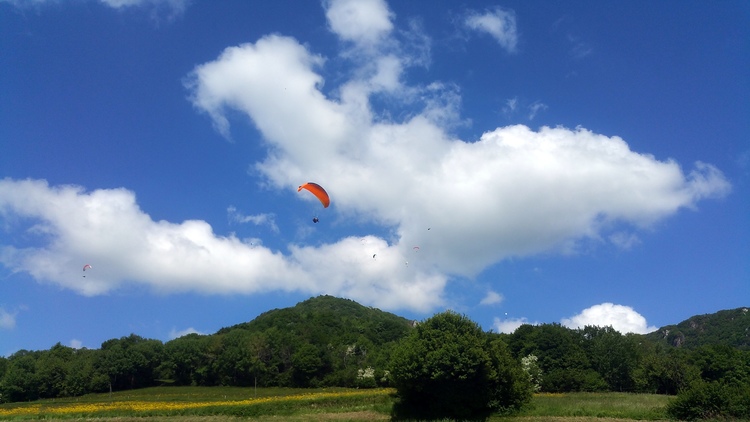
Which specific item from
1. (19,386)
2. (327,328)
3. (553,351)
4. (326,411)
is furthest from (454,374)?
(327,328)

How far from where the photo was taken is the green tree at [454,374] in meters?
42.1

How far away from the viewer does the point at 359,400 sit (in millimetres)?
56438

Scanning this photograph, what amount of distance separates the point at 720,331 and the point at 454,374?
154168mm

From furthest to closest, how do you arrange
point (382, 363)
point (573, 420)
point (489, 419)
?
1. point (382, 363)
2. point (489, 419)
3. point (573, 420)

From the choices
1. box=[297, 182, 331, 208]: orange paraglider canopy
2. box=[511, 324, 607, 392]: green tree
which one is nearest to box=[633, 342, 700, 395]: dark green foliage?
box=[511, 324, 607, 392]: green tree

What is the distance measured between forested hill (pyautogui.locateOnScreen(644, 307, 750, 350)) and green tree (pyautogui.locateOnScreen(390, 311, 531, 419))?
113m

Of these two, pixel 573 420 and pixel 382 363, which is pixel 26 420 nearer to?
pixel 573 420

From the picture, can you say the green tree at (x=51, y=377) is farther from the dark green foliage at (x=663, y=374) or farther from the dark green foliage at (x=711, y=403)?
the dark green foliage at (x=663, y=374)

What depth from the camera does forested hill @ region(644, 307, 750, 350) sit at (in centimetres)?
14575

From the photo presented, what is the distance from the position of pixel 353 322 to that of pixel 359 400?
91.8 m

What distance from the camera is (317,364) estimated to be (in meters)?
97.7

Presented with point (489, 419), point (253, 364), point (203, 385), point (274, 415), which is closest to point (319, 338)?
point (253, 364)

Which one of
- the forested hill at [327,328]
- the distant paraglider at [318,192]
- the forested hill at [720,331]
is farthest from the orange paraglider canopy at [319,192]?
the forested hill at [720,331]

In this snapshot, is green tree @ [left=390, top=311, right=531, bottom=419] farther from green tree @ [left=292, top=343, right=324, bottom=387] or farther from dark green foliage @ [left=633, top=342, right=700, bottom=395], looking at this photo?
green tree @ [left=292, top=343, right=324, bottom=387]
